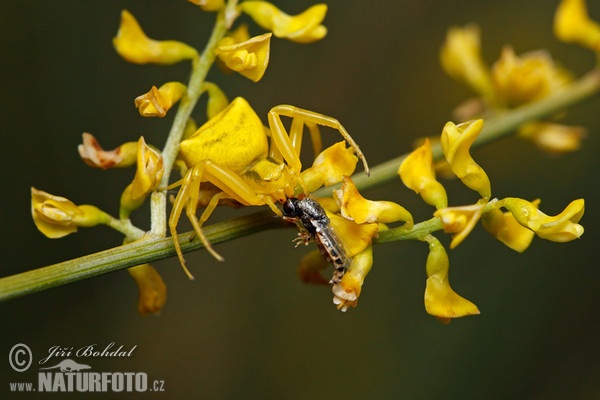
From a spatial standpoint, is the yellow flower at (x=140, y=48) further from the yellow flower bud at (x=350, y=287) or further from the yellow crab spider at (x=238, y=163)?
the yellow flower bud at (x=350, y=287)

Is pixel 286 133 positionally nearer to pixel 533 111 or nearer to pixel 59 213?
pixel 59 213

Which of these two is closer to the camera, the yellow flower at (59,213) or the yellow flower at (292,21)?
the yellow flower at (59,213)

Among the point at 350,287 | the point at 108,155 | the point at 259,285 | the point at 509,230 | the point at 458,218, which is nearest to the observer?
the point at 458,218

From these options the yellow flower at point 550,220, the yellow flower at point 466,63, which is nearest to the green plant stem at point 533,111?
the yellow flower at point 466,63

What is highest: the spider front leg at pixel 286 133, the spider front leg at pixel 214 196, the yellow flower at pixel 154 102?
the yellow flower at pixel 154 102

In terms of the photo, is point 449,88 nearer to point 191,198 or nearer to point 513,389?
point 513,389

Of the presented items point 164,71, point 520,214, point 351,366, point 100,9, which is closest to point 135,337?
point 351,366

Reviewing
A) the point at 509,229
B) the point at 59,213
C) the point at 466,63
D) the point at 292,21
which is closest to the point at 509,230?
the point at 509,229
